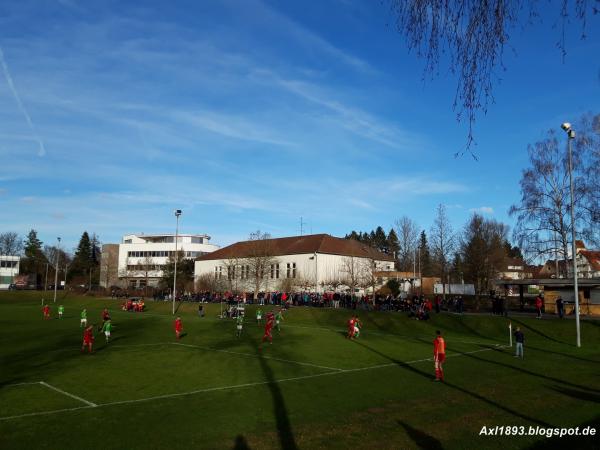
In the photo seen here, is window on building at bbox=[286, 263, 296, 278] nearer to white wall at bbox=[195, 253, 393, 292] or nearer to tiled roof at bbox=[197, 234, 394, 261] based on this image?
white wall at bbox=[195, 253, 393, 292]

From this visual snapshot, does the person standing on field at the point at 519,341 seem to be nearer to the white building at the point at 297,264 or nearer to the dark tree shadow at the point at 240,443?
the dark tree shadow at the point at 240,443

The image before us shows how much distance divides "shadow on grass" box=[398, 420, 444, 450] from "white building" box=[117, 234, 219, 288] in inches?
4304

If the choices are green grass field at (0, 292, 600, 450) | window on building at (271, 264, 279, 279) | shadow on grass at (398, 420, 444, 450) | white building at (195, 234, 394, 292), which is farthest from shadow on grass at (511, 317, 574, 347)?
window on building at (271, 264, 279, 279)

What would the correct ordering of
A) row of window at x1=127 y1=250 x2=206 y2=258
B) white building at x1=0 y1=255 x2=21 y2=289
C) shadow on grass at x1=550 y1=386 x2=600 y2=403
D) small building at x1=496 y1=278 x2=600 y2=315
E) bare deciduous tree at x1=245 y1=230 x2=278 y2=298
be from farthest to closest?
row of window at x1=127 y1=250 x2=206 y2=258 → white building at x1=0 y1=255 x2=21 y2=289 → bare deciduous tree at x1=245 y1=230 x2=278 y2=298 → small building at x1=496 y1=278 x2=600 y2=315 → shadow on grass at x1=550 y1=386 x2=600 y2=403

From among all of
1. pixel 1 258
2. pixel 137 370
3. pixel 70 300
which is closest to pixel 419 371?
pixel 137 370

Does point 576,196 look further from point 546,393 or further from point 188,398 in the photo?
point 188,398

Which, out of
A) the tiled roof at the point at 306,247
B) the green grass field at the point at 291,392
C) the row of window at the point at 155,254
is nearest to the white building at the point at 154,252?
the row of window at the point at 155,254

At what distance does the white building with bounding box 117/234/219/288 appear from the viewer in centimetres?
11719

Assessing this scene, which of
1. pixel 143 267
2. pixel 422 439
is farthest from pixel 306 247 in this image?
pixel 422 439

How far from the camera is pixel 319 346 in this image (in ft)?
96.9

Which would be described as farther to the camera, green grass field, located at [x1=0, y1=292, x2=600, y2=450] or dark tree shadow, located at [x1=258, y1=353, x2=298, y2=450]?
green grass field, located at [x1=0, y1=292, x2=600, y2=450]

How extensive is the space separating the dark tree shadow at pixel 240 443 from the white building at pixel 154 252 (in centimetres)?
10862

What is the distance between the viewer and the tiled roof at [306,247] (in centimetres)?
7806

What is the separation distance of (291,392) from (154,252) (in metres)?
114
